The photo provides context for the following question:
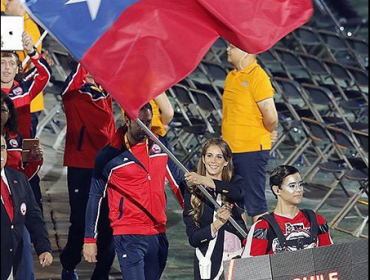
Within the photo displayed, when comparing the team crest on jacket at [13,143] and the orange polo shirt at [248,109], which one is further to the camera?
the orange polo shirt at [248,109]

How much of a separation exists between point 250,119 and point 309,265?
3.11 m

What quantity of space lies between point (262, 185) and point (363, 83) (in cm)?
664

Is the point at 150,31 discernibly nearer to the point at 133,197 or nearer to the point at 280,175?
the point at 280,175

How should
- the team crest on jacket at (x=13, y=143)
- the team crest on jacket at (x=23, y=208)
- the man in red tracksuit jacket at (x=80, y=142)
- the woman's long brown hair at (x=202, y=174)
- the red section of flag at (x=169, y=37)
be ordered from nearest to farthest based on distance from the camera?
the red section of flag at (x=169, y=37) → the team crest on jacket at (x=23, y=208) → the woman's long brown hair at (x=202, y=174) → the team crest on jacket at (x=13, y=143) → the man in red tracksuit jacket at (x=80, y=142)

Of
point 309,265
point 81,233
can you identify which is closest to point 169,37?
point 309,265

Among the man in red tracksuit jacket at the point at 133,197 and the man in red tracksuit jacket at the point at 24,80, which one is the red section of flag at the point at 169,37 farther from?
the man in red tracksuit jacket at the point at 24,80

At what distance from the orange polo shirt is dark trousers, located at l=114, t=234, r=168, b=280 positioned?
182 centimetres

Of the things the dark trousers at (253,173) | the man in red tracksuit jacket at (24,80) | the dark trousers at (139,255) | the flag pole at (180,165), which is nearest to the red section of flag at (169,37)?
the flag pole at (180,165)

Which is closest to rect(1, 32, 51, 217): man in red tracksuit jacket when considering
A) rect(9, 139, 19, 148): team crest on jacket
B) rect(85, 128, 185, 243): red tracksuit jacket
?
rect(9, 139, 19, 148): team crest on jacket

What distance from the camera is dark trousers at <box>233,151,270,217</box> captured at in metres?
9.14

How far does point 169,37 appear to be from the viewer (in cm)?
654

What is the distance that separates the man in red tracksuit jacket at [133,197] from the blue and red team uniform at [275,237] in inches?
40.6

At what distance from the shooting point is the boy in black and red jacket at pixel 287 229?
650cm

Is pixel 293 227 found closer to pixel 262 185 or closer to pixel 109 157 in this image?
pixel 109 157
